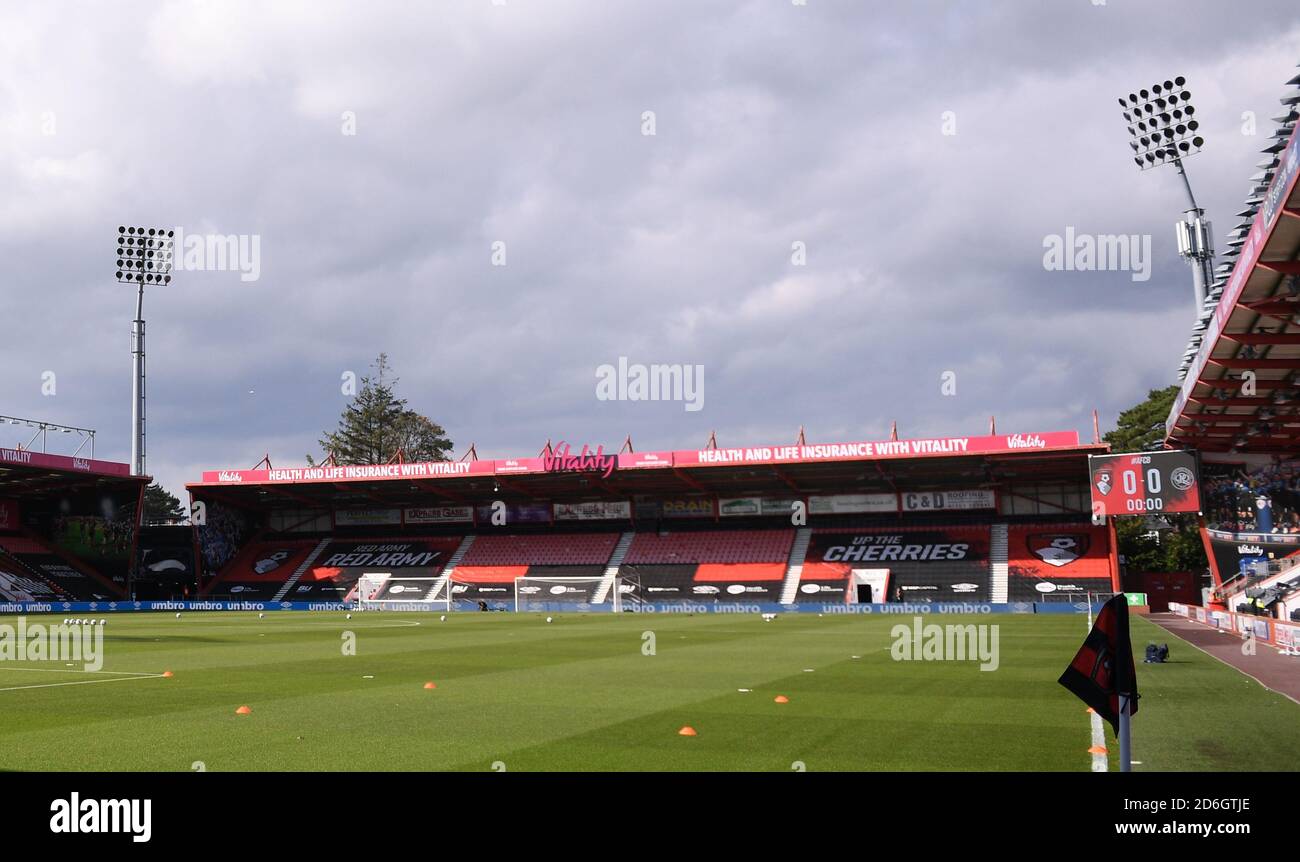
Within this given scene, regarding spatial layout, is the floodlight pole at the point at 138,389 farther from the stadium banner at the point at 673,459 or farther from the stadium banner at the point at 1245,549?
the stadium banner at the point at 1245,549

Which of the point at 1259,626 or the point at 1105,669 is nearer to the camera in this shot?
the point at 1105,669

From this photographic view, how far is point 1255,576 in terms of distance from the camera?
3953 cm

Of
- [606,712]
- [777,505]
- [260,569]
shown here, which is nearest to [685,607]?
[777,505]

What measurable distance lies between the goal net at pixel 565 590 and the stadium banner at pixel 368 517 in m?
15.5

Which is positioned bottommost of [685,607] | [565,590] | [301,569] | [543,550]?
[685,607]

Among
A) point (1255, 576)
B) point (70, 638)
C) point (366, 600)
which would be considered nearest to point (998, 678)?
point (70, 638)

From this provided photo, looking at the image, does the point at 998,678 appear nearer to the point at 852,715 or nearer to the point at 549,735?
the point at 852,715

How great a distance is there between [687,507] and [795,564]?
10219mm

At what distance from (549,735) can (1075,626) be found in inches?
1118

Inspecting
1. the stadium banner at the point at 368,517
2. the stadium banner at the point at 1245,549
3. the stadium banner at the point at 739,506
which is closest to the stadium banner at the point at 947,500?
the stadium banner at the point at 739,506

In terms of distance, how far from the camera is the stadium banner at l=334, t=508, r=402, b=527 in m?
72.4

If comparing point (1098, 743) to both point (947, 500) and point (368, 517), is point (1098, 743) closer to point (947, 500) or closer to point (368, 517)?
point (947, 500)

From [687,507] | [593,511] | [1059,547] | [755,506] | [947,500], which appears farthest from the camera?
[593,511]

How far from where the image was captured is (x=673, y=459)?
59594mm
